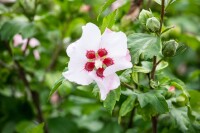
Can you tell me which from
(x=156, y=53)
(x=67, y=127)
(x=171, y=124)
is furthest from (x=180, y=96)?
(x=67, y=127)

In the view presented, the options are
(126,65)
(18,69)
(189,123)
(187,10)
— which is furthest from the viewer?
(187,10)

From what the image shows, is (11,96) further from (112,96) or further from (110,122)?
(112,96)

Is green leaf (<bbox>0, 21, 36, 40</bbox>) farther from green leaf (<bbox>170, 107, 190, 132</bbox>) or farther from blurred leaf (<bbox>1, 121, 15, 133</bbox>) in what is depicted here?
green leaf (<bbox>170, 107, 190, 132</bbox>)

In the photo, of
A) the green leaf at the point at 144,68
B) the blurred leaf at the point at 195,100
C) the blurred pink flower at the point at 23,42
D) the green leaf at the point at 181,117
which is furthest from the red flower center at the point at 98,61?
the blurred pink flower at the point at 23,42

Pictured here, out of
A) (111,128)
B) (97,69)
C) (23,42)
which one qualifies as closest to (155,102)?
(97,69)

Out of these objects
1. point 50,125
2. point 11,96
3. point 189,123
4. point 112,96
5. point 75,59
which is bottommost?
point 50,125

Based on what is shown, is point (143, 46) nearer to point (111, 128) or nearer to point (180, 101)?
point (180, 101)
